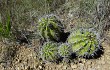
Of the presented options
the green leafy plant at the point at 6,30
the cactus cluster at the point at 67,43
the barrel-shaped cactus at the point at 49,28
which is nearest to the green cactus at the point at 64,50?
the cactus cluster at the point at 67,43

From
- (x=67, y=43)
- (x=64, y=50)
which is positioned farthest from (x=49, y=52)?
(x=67, y=43)

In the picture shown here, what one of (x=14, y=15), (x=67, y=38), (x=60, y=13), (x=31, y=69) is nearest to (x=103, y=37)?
(x=67, y=38)

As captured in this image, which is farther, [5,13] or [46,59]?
[5,13]

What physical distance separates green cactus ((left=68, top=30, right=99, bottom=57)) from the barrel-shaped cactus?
267mm

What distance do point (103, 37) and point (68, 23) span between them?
651 millimetres

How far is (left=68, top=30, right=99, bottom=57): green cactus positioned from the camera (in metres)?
3.35

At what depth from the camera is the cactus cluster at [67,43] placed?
11.1 ft

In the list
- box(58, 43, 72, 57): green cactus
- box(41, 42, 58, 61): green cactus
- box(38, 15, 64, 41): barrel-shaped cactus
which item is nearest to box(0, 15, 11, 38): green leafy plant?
box(38, 15, 64, 41): barrel-shaped cactus

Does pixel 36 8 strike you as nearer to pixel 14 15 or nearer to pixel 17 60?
pixel 14 15

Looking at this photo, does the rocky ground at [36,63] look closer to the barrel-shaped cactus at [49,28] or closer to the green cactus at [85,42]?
the green cactus at [85,42]

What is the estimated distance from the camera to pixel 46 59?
11.5 ft

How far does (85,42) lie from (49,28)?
0.55 m

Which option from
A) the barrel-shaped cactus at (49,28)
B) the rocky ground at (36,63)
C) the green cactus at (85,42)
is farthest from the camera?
the rocky ground at (36,63)

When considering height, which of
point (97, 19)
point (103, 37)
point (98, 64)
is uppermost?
point (97, 19)
